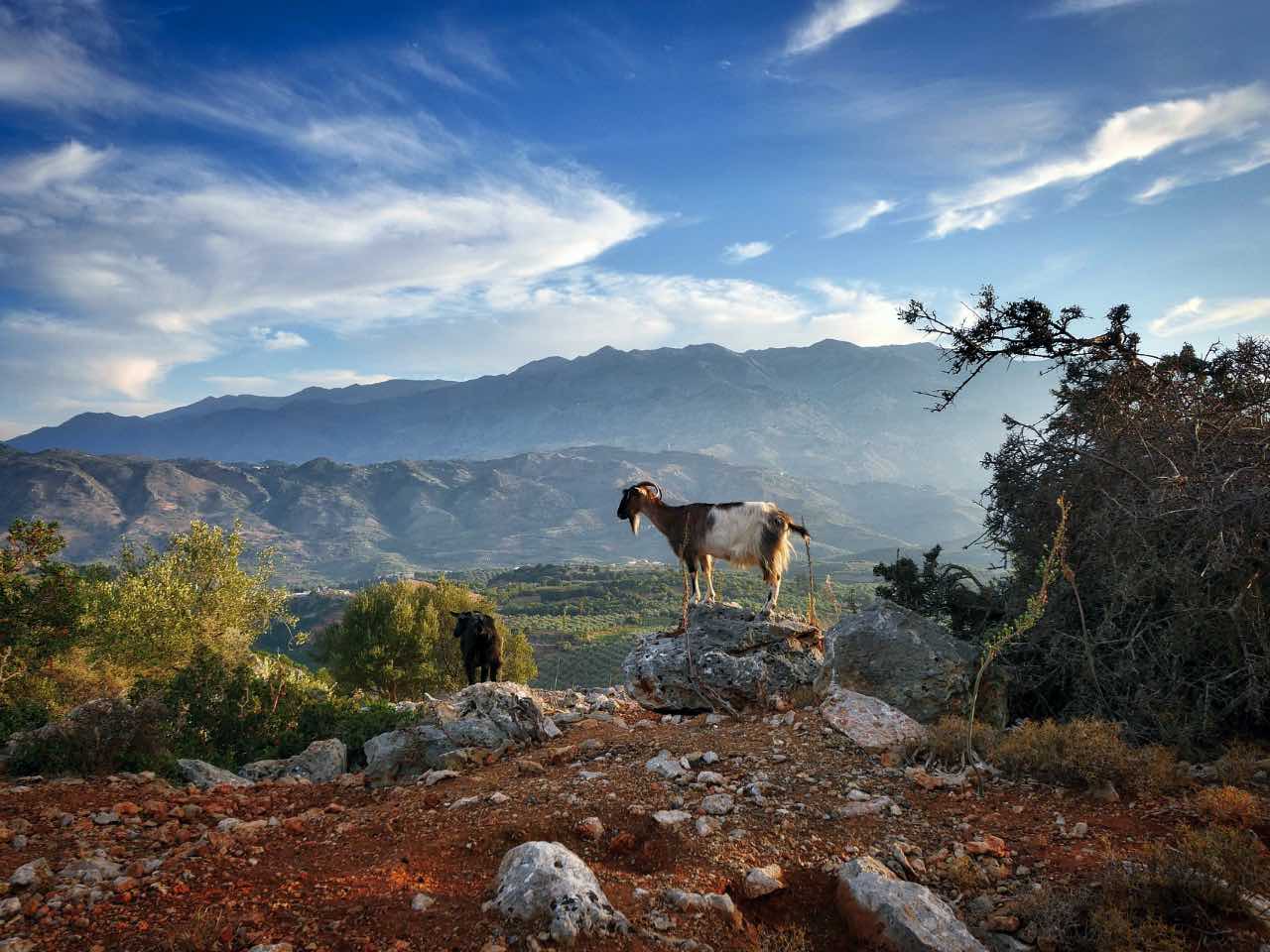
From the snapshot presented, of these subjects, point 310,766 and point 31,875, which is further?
point 310,766

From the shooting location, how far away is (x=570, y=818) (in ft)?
21.3

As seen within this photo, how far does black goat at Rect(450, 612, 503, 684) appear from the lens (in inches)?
666

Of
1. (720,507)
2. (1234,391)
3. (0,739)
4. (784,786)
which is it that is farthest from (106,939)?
(1234,391)

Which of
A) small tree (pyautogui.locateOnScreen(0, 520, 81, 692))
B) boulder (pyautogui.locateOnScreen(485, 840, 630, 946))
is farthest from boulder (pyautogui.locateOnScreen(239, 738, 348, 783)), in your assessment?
small tree (pyautogui.locateOnScreen(0, 520, 81, 692))

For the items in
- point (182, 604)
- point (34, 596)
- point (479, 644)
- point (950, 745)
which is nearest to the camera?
point (950, 745)

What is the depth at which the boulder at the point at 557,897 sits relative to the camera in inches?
172

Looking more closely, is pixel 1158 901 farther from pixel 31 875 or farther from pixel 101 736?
pixel 101 736

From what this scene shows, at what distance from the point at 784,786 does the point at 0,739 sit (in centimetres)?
1133

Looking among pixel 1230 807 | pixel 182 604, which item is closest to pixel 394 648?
pixel 182 604

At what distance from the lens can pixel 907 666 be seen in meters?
9.65

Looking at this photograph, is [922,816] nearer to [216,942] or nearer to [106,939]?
[216,942]

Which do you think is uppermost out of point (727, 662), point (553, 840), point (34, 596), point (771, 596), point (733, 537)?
point (733, 537)

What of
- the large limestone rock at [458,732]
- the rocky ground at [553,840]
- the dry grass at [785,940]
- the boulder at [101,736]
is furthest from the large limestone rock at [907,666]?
the boulder at [101,736]

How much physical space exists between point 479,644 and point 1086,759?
525 inches
